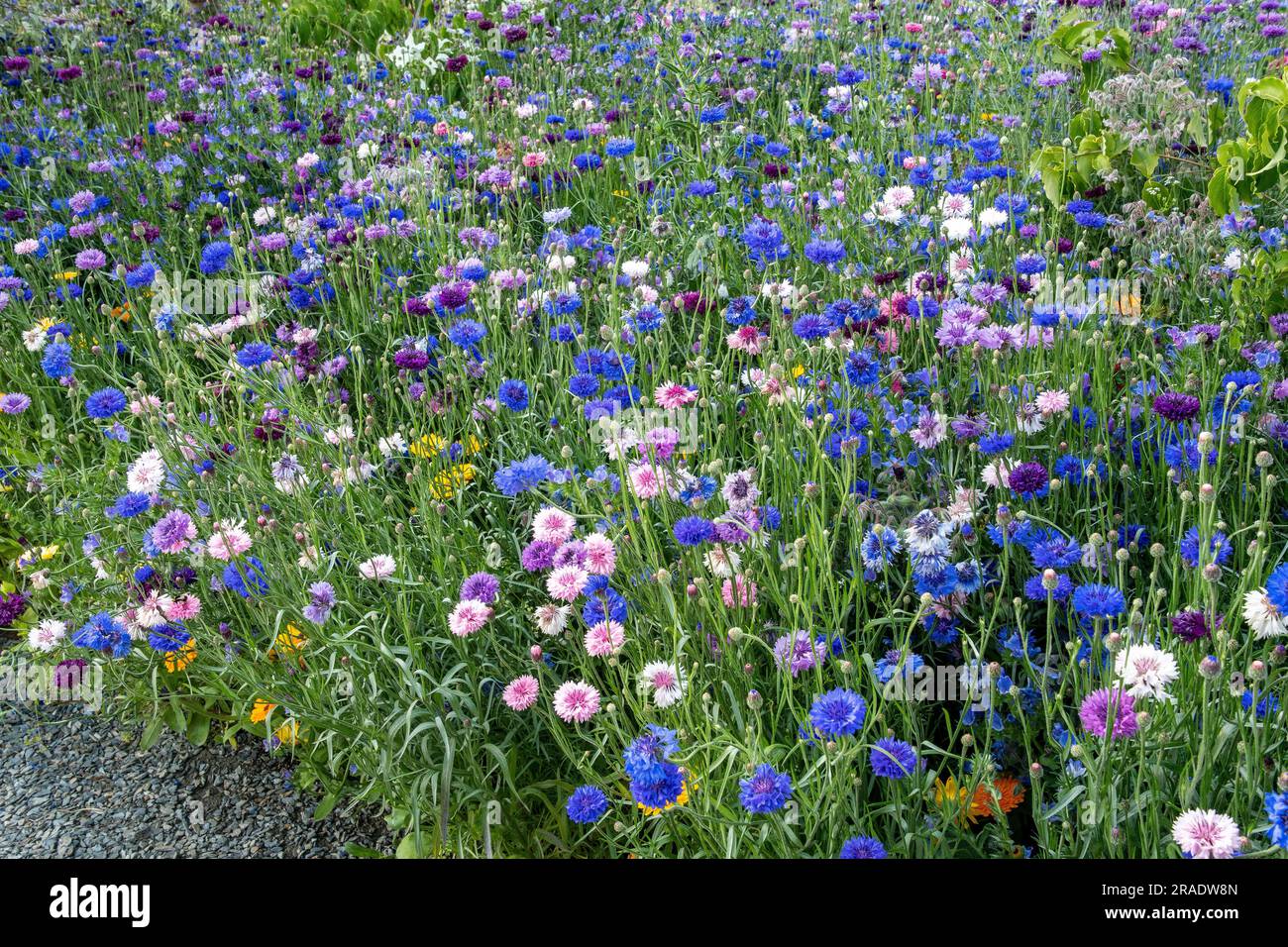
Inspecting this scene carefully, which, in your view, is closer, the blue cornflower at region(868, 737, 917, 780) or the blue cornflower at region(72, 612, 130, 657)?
the blue cornflower at region(868, 737, 917, 780)

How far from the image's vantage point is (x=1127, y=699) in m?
1.54

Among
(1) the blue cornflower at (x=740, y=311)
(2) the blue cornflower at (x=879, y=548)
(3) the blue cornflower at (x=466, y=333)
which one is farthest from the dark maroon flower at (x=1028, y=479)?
(3) the blue cornflower at (x=466, y=333)

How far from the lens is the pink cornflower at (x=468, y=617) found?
194cm

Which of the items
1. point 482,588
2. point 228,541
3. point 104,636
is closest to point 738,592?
point 482,588

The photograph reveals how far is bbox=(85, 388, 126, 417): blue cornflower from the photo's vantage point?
2.57 m

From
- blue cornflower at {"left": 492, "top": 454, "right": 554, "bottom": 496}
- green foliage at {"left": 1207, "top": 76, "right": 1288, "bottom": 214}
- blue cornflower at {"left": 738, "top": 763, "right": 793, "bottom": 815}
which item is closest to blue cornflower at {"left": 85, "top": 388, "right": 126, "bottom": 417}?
blue cornflower at {"left": 492, "top": 454, "right": 554, "bottom": 496}

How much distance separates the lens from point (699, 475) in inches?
85.9

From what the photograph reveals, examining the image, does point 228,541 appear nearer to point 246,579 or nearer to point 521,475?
point 246,579

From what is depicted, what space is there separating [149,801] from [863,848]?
159 cm

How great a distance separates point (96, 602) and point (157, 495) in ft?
1.16

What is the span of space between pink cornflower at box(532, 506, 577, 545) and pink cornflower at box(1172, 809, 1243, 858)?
1086mm

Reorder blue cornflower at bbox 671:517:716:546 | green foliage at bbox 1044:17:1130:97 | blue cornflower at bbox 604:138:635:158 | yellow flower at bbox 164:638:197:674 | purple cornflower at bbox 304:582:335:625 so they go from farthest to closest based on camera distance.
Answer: blue cornflower at bbox 604:138:635:158
green foliage at bbox 1044:17:1130:97
yellow flower at bbox 164:638:197:674
purple cornflower at bbox 304:582:335:625
blue cornflower at bbox 671:517:716:546

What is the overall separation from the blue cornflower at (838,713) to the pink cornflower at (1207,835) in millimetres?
413

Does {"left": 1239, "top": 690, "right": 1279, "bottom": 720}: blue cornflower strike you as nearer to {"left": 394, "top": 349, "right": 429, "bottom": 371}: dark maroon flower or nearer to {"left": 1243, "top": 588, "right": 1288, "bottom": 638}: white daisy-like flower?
{"left": 1243, "top": 588, "right": 1288, "bottom": 638}: white daisy-like flower
